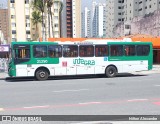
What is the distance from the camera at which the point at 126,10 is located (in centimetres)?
10975

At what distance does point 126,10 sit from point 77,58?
94.1 metres

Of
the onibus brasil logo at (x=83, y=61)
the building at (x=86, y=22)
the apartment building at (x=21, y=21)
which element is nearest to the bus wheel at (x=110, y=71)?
the onibus brasil logo at (x=83, y=61)

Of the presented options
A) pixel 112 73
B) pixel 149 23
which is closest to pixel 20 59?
pixel 112 73

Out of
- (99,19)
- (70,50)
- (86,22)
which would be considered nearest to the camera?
(70,50)

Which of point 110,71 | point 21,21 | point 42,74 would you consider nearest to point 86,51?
point 110,71

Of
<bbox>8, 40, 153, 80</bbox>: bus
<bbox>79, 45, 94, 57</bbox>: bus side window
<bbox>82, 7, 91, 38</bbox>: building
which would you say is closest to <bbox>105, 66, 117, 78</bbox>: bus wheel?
<bbox>8, 40, 153, 80</bbox>: bus

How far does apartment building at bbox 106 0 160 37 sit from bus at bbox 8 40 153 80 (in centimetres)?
6494

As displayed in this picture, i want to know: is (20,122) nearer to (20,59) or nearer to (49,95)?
(49,95)

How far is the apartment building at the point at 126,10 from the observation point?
89750mm

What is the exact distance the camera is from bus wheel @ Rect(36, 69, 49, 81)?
1889 centimetres

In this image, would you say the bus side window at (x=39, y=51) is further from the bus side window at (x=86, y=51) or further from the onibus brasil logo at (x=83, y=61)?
the bus side window at (x=86, y=51)

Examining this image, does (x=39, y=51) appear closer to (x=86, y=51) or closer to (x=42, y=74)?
(x=42, y=74)

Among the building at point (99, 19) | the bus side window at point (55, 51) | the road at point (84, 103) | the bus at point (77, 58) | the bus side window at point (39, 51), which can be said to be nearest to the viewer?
the road at point (84, 103)

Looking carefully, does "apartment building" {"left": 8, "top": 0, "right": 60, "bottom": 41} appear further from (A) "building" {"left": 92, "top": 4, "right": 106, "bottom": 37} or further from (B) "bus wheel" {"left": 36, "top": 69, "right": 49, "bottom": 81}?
(A) "building" {"left": 92, "top": 4, "right": 106, "bottom": 37}
